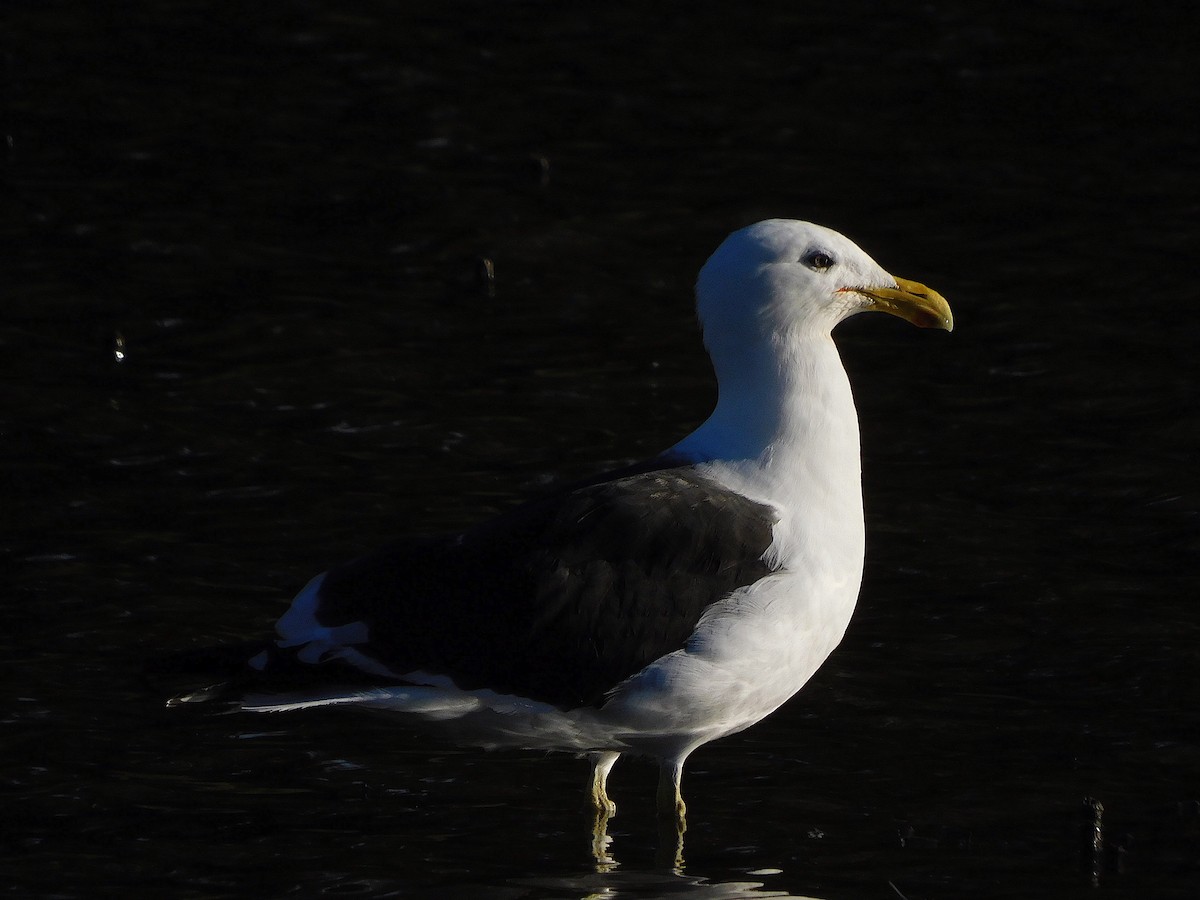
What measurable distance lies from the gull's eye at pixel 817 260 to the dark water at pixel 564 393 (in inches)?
71.5

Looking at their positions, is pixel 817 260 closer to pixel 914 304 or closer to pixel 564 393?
pixel 914 304

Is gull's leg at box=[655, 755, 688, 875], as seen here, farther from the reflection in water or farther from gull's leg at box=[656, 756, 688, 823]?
the reflection in water

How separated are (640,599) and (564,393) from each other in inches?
171

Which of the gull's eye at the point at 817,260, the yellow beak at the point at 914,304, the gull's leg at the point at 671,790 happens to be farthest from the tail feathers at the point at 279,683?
the yellow beak at the point at 914,304

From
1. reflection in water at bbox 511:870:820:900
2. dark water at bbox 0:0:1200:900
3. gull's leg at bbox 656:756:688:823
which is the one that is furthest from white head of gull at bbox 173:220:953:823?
dark water at bbox 0:0:1200:900

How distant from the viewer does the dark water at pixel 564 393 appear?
23.7ft

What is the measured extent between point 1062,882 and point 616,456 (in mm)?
4018

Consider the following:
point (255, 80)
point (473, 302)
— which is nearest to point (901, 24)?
point (255, 80)

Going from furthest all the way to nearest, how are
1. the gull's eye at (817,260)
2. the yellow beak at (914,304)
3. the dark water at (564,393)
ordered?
the yellow beak at (914,304) → the gull's eye at (817,260) → the dark water at (564,393)

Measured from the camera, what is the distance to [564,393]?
36.5ft

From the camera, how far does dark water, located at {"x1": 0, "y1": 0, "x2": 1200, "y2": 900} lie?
7211 mm

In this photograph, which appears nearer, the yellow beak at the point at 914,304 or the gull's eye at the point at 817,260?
the gull's eye at the point at 817,260

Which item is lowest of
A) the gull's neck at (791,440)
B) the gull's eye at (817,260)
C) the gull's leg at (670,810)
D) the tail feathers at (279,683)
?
the gull's leg at (670,810)

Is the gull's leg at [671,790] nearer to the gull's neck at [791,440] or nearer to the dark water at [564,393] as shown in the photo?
the dark water at [564,393]
